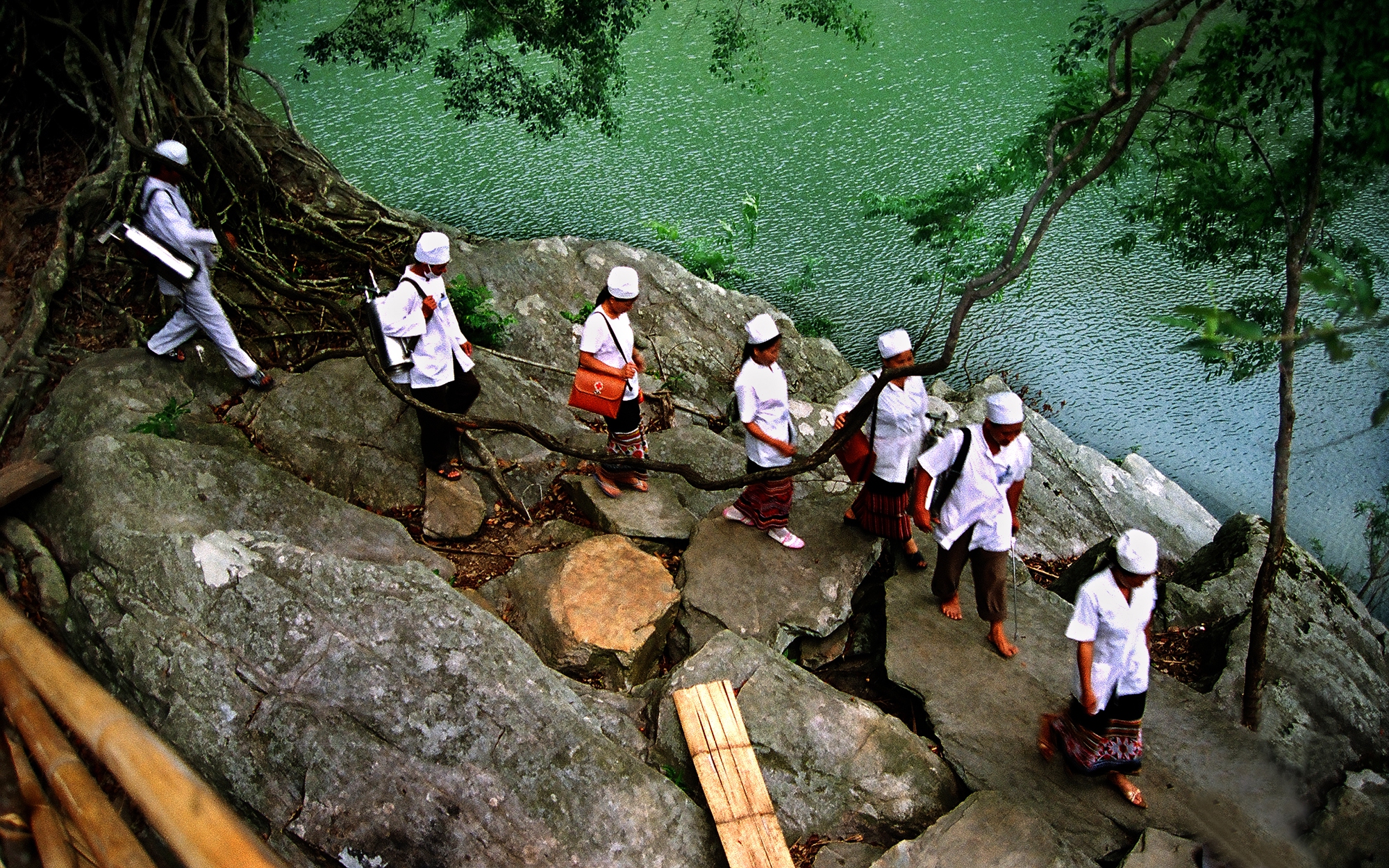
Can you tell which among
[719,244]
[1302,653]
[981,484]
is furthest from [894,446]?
[719,244]

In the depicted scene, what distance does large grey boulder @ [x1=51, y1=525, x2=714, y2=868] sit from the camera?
3.00 metres

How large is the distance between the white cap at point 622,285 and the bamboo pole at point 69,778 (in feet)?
10.0

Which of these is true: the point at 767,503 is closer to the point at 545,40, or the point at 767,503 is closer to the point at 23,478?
the point at 23,478

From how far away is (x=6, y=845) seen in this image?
1.36 m

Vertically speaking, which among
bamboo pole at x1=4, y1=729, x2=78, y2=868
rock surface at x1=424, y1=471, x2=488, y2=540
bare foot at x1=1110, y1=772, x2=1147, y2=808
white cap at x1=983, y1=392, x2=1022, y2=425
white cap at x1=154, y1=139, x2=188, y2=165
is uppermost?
white cap at x1=983, y1=392, x2=1022, y2=425

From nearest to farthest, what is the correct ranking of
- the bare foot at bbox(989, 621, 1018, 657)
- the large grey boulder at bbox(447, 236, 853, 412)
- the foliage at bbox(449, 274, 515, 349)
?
the bare foot at bbox(989, 621, 1018, 657) → the foliage at bbox(449, 274, 515, 349) → the large grey boulder at bbox(447, 236, 853, 412)

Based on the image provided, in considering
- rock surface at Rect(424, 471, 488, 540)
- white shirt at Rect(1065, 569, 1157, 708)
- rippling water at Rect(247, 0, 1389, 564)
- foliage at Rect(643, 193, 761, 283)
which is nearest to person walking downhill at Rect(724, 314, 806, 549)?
rock surface at Rect(424, 471, 488, 540)

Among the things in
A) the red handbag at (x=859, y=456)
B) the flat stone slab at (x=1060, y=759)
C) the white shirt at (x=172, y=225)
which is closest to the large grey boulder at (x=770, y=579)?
the flat stone slab at (x=1060, y=759)

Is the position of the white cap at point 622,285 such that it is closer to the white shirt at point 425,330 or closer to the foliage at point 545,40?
the white shirt at point 425,330

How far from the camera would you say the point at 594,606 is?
13.6 feet

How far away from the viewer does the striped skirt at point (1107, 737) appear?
3.40 m

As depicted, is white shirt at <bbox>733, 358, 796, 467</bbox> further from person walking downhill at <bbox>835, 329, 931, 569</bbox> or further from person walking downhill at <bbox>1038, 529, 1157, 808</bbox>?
person walking downhill at <bbox>1038, 529, 1157, 808</bbox>

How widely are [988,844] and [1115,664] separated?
2.70ft

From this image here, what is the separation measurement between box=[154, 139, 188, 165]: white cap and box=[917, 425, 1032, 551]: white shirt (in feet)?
13.9
